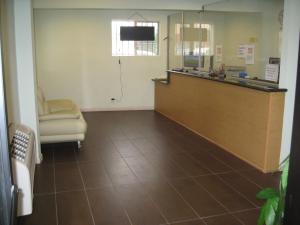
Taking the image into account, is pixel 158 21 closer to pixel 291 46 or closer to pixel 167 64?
pixel 167 64

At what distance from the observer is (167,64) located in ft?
23.9

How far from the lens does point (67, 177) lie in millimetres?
3525

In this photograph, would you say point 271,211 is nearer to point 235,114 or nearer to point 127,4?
point 235,114

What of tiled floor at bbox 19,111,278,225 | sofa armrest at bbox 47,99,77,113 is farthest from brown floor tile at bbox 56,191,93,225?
sofa armrest at bbox 47,99,77,113

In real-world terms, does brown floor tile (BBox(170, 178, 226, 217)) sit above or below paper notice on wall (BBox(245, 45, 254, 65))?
below

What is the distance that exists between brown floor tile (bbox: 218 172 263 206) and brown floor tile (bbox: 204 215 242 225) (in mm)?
372

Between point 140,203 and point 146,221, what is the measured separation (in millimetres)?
314

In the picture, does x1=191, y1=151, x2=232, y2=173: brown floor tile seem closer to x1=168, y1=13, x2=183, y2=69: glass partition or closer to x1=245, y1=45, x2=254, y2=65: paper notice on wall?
x1=245, y1=45, x2=254, y2=65: paper notice on wall

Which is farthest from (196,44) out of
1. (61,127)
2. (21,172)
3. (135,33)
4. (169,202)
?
(21,172)

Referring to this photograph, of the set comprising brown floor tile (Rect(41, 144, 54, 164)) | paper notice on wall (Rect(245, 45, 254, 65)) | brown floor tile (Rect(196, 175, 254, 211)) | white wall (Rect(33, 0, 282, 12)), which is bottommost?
brown floor tile (Rect(196, 175, 254, 211))

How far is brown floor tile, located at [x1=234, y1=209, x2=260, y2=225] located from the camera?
8.63ft

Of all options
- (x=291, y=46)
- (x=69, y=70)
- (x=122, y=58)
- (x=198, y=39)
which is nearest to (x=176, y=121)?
(x=198, y=39)

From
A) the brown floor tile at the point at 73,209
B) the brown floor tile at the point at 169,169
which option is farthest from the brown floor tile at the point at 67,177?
the brown floor tile at the point at 169,169

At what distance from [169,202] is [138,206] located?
285 millimetres
